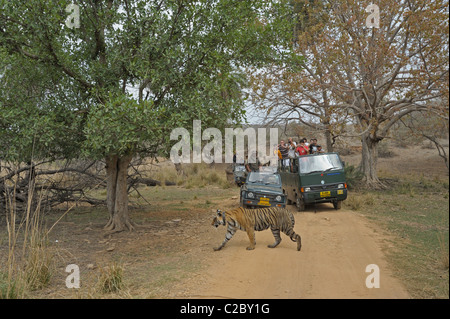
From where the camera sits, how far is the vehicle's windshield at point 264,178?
1453 centimetres

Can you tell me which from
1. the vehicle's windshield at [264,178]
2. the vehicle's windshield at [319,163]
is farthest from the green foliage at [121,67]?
the vehicle's windshield at [319,163]

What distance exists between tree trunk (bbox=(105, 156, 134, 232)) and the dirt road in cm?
298

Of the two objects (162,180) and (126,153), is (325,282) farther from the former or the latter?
(162,180)

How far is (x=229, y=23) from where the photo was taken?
36.3 feet

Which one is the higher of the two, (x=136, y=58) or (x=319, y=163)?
(x=136, y=58)

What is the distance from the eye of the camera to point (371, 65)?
1836cm

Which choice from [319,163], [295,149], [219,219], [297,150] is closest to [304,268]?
[219,219]

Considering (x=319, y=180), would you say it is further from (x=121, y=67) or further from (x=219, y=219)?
(x=121, y=67)

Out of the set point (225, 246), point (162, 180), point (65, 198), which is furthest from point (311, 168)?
point (162, 180)

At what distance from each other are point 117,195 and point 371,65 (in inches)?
492

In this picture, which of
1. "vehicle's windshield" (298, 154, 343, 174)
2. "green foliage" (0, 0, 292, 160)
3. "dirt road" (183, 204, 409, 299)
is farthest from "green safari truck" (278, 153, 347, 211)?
"green foliage" (0, 0, 292, 160)

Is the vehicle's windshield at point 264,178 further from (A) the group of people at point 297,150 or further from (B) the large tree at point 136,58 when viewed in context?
(B) the large tree at point 136,58

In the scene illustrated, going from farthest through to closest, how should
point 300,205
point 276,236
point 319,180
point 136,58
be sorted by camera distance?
point 300,205 → point 319,180 → point 136,58 → point 276,236

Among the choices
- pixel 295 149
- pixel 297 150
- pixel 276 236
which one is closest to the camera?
pixel 276 236
